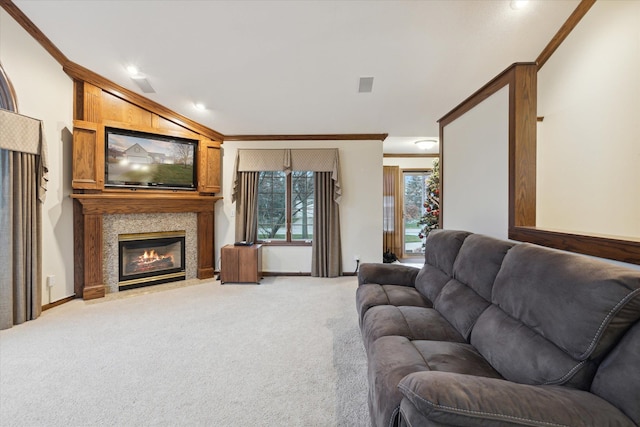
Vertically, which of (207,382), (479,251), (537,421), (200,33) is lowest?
(207,382)

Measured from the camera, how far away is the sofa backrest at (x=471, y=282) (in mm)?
1620

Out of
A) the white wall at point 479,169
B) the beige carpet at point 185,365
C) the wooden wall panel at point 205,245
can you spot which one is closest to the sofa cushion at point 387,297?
the beige carpet at point 185,365

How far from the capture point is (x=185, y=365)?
2.04m

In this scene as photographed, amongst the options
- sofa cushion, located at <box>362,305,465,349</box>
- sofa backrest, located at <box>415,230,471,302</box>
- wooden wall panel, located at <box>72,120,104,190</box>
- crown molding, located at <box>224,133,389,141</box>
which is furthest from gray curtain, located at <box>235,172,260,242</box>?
sofa cushion, located at <box>362,305,465,349</box>

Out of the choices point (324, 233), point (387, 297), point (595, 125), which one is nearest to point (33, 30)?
point (324, 233)

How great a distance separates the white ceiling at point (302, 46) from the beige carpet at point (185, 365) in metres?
2.72

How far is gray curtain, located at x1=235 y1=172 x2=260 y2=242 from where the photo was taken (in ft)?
15.4

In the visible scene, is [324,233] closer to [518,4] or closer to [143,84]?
[143,84]

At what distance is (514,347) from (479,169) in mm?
1671

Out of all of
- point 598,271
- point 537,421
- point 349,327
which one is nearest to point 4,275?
point 349,327

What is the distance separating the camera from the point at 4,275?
2.58m

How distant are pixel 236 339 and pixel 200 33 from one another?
289cm

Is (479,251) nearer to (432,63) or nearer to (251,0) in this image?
(432,63)

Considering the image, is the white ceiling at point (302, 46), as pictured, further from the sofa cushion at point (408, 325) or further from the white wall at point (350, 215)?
the sofa cushion at point (408, 325)
